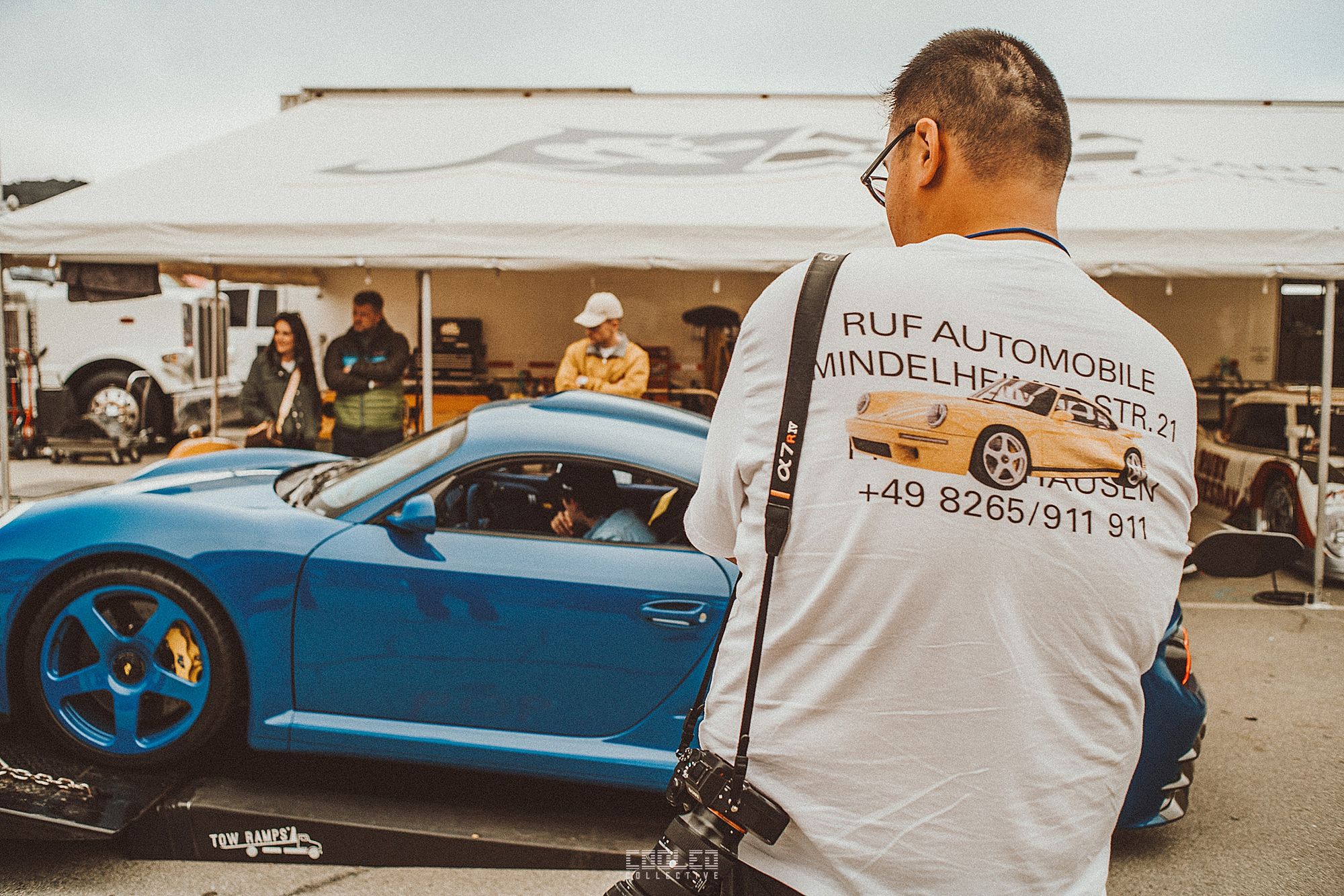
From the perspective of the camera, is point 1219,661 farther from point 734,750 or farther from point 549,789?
point 734,750

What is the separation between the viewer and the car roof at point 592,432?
322 cm

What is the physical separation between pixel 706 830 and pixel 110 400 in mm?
11692

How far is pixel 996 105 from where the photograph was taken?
3.51 feet

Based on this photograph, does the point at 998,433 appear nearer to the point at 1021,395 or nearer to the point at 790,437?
the point at 1021,395

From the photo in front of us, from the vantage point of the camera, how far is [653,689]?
2928mm

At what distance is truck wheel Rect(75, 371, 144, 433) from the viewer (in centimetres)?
1091

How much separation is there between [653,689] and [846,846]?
1993mm

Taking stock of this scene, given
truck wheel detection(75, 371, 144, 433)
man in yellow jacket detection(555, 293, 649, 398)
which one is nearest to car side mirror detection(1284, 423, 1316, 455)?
man in yellow jacket detection(555, 293, 649, 398)

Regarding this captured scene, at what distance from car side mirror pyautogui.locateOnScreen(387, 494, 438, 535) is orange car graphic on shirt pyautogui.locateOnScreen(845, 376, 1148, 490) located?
226cm

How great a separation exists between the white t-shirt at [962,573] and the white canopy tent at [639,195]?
526 cm

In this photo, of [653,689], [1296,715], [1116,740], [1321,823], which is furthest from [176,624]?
[1296,715]

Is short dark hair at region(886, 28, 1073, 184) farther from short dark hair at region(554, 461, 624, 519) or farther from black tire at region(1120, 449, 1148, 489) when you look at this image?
short dark hair at region(554, 461, 624, 519)

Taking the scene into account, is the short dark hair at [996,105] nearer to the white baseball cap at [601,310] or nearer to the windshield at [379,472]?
the windshield at [379,472]

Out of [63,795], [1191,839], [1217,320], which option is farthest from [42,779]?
[1217,320]
